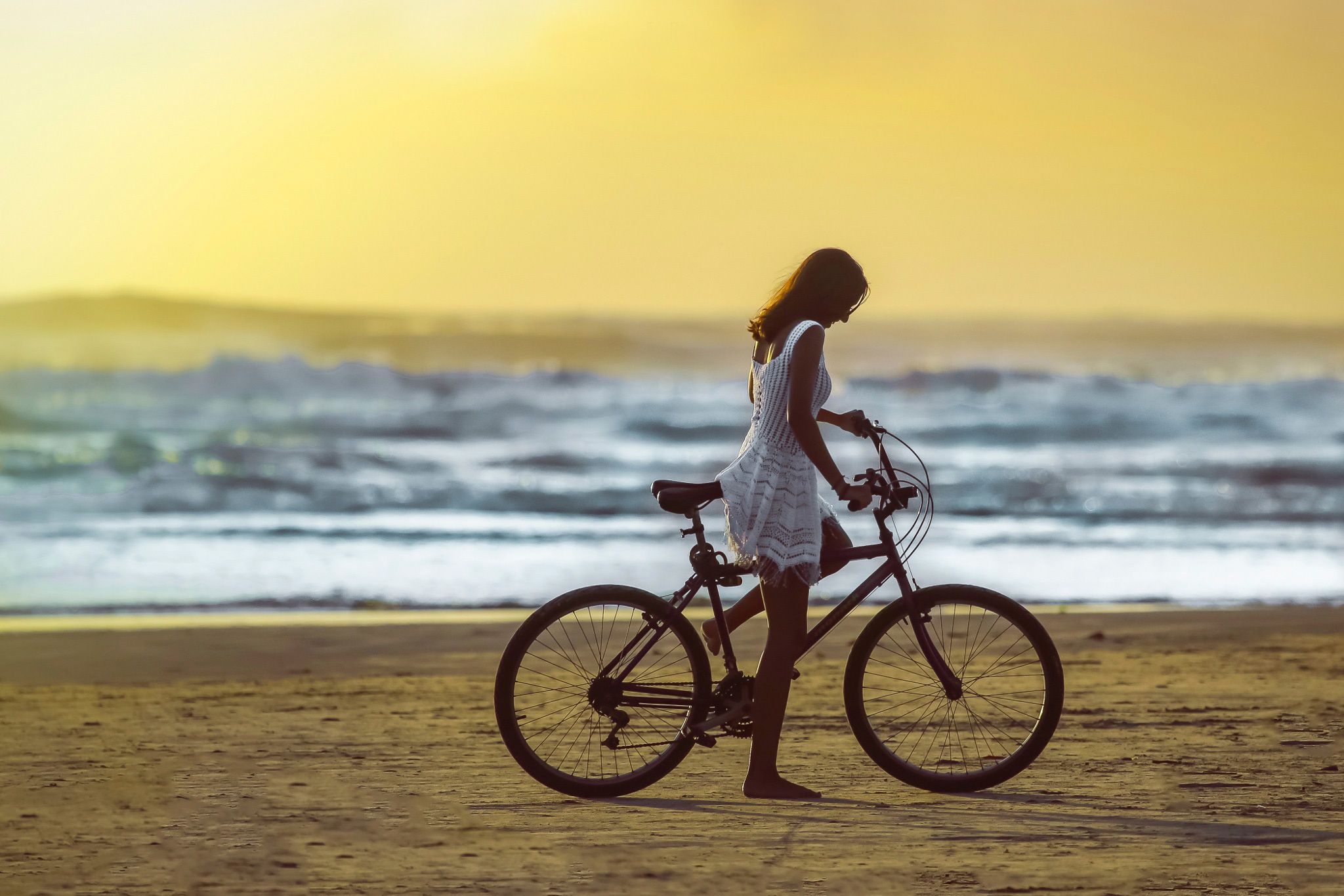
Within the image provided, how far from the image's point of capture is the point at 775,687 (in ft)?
16.7

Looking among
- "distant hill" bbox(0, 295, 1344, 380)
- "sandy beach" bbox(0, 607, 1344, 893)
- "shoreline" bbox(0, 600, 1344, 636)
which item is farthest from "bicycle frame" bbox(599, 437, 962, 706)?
"distant hill" bbox(0, 295, 1344, 380)

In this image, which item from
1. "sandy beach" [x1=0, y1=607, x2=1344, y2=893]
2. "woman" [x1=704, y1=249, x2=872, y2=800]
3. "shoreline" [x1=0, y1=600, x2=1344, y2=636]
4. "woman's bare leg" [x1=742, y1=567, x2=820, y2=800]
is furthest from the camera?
"shoreline" [x1=0, y1=600, x2=1344, y2=636]

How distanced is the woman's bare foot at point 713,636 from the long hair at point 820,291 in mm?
1031

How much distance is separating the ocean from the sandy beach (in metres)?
3.49

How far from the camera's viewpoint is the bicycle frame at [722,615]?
16.8 ft

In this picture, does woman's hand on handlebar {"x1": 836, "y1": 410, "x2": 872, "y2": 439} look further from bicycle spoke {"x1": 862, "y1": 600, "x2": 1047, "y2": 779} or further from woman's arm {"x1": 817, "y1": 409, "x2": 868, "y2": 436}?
bicycle spoke {"x1": 862, "y1": 600, "x2": 1047, "y2": 779}

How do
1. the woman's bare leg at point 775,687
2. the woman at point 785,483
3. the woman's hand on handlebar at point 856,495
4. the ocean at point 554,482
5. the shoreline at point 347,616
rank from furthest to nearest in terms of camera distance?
the ocean at point 554,482, the shoreline at point 347,616, the woman's bare leg at point 775,687, the woman at point 785,483, the woman's hand on handlebar at point 856,495

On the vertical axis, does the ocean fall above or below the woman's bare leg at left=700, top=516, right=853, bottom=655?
above

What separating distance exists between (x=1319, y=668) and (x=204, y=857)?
229 inches

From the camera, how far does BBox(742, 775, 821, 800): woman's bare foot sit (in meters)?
5.13

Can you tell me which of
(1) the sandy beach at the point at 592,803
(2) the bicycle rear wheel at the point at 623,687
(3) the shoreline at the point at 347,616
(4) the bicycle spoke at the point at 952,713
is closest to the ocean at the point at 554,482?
(3) the shoreline at the point at 347,616

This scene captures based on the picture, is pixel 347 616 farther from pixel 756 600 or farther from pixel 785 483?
pixel 785 483

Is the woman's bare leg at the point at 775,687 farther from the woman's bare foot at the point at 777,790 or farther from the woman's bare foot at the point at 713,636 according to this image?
the woman's bare foot at the point at 713,636

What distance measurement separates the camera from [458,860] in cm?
440
